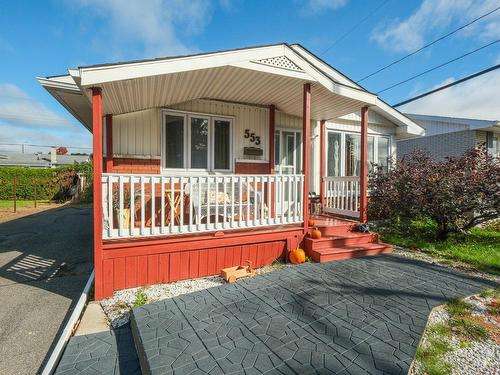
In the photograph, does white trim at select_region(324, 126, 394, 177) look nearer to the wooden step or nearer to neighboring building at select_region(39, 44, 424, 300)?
neighboring building at select_region(39, 44, 424, 300)

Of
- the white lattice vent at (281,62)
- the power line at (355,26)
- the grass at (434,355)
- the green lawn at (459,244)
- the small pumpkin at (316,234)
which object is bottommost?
the grass at (434,355)

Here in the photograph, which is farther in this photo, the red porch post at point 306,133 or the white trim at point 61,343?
the red porch post at point 306,133

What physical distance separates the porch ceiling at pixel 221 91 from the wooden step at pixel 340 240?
8.57ft

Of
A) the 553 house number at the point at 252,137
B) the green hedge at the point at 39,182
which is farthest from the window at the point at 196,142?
the green hedge at the point at 39,182

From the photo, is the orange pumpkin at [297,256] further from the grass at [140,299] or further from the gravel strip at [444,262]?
the grass at [140,299]

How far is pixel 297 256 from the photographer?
15.5 ft

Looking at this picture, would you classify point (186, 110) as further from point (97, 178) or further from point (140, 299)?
point (140, 299)

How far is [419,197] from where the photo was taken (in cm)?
614

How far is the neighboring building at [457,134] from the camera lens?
33.5 ft

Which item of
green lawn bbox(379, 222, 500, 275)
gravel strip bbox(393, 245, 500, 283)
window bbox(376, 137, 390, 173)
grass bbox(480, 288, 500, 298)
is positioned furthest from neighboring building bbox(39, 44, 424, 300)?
window bbox(376, 137, 390, 173)

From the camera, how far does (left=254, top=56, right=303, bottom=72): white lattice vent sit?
4.54m

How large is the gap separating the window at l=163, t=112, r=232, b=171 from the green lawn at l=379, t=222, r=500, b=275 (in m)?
4.21

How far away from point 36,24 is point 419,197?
13928 mm

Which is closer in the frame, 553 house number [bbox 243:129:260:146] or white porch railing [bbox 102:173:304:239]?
white porch railing [bbox 102:173:304:239]
